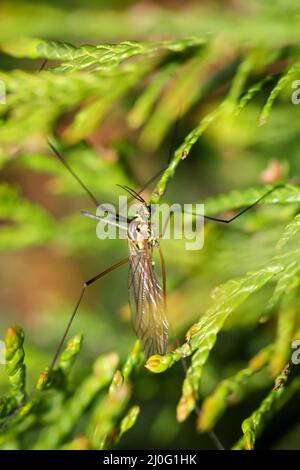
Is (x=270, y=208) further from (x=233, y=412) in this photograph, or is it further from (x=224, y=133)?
(x=233, y=412)

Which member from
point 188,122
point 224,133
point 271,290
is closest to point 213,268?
point 271,290

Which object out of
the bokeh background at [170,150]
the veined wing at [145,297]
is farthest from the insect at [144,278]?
the bokeh background at [170,150]

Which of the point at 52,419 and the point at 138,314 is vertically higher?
the point at 138,314

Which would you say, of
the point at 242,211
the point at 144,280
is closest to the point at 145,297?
the point at 144,280

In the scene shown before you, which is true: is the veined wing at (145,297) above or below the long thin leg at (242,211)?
below

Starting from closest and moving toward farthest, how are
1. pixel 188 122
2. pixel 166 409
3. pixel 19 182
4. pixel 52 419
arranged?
pixel 52 419
pixel 166 409
pixel 188 122
pixel 19 182

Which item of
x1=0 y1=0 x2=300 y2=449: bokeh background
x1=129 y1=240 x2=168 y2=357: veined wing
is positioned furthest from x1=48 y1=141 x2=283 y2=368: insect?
x1=0 y1=0 x2=300 y2=449: bokeh background

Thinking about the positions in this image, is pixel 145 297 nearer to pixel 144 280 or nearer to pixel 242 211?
pixel 144 280

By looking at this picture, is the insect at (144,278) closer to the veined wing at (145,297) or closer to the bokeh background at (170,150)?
the veined wing at (145,297)
